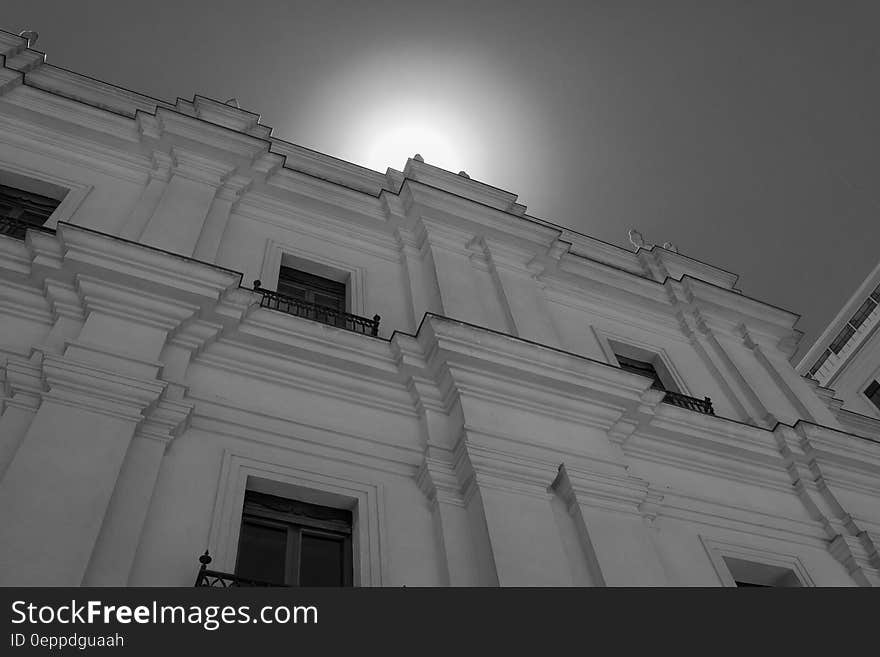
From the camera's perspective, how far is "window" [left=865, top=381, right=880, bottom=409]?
2627cm

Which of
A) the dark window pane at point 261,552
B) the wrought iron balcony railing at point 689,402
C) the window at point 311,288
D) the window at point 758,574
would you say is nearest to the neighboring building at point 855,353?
the wrought iron balcony railing at point 689,402

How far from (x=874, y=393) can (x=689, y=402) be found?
18.4 m

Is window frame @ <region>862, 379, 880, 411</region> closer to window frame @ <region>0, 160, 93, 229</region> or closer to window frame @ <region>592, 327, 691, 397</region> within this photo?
window frame @ <region>592, 327, 691, 397</region>

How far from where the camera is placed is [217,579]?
602 centimetres

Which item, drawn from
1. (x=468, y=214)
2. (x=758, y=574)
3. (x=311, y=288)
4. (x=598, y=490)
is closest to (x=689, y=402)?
(x=758, y=574)

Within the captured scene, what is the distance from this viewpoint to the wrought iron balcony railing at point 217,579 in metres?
5.89

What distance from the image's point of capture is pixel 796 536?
938cm

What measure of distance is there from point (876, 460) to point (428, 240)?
680 centimetres

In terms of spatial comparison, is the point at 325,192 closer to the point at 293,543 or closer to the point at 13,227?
the point at 13,227

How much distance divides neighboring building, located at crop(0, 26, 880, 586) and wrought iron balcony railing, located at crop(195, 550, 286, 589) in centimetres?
4

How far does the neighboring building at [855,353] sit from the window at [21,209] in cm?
2408

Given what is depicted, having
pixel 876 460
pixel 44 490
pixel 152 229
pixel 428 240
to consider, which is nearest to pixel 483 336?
pixel 428 240

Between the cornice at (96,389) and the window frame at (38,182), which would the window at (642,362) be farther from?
the window frame at (38,182)
